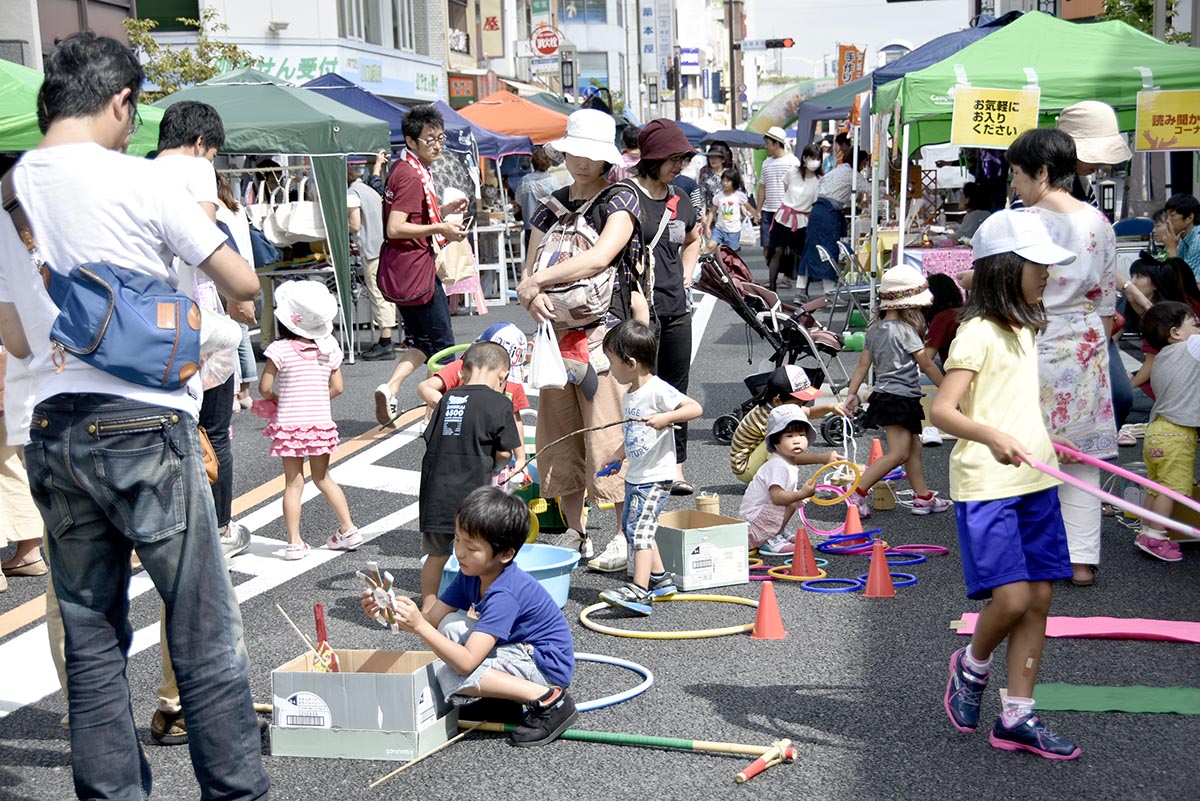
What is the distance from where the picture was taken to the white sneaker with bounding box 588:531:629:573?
6.62 m

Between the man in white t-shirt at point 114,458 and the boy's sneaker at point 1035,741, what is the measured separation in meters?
2.36

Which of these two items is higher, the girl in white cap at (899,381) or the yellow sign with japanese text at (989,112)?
the yellow sign with japanese text at (989,112)

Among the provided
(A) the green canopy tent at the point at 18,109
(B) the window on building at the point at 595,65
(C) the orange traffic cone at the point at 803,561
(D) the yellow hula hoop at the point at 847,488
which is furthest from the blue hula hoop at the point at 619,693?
(B) the window on building at the point at 595,65

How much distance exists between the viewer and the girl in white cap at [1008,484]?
4223 mm

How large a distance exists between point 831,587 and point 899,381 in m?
1.79

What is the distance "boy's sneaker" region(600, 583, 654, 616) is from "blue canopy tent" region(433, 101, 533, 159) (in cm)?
1413

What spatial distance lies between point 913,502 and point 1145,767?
375 cm

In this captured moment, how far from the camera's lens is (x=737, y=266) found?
11133mm

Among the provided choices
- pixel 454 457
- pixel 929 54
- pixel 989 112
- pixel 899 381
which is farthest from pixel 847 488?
pixel 929 54

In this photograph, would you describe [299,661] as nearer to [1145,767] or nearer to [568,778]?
[568,778]

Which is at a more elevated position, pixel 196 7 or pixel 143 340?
pixel 196 7

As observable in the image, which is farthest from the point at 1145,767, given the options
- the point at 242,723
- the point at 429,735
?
the point at 242,723

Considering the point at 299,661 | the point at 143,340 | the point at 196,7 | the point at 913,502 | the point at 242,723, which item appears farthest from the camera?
the point at 196,7

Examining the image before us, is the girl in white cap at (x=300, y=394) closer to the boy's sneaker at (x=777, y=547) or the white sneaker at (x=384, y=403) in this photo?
the boy's sneaker at (x=777, y=547)
